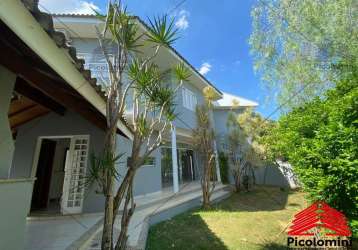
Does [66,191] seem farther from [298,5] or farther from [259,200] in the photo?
[298,5]

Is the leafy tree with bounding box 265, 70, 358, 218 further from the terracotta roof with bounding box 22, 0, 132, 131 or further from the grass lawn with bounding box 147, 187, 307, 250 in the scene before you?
the terracotta roof with bounding box 22, 0, 132, 131

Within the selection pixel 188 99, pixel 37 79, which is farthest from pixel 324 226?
pixel 188 99

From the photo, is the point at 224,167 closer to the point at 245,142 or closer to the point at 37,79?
the point at 245,142

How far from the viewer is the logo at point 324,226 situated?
170 inches

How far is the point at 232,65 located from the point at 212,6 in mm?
7229

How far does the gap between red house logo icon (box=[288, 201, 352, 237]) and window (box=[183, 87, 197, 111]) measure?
1027 cm

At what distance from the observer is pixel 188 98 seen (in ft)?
48.5

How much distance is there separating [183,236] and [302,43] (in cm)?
759

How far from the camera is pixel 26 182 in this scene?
11.3 ft


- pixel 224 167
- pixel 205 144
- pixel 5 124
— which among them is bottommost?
pixel 224 167

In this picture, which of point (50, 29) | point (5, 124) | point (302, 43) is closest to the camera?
point (50, 29)

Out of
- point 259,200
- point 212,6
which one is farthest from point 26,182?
point 259,200

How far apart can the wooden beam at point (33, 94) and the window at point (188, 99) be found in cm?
842

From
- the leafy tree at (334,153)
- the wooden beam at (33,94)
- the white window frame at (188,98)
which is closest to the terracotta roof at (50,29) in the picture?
the wooden beam at (33,94)
